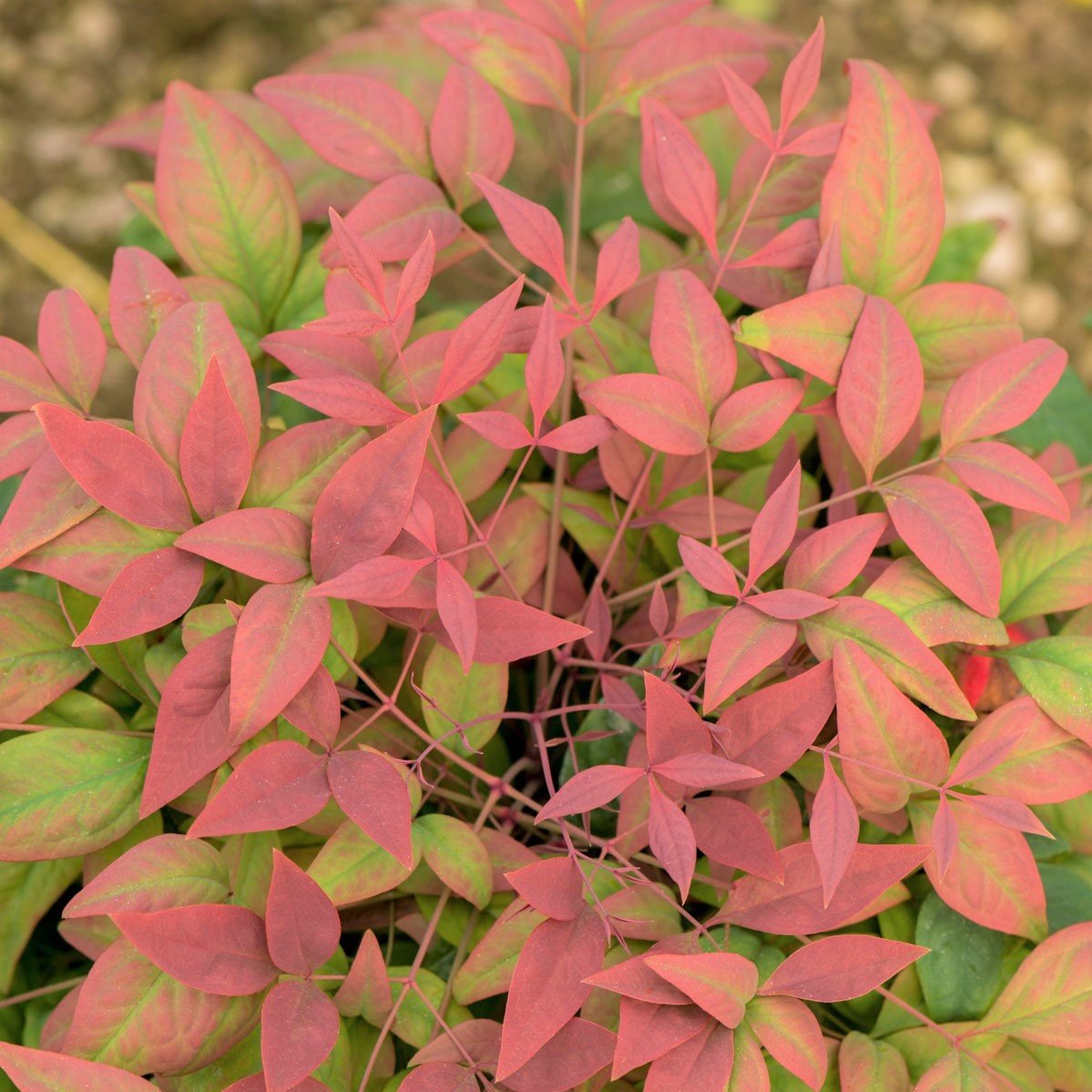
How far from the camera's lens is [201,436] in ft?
1.62

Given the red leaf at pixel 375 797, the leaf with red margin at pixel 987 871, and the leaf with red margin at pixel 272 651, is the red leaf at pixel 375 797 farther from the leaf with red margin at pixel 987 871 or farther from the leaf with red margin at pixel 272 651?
the leaf with red margin at pixel 987 871

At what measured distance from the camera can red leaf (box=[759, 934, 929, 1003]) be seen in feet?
1.51

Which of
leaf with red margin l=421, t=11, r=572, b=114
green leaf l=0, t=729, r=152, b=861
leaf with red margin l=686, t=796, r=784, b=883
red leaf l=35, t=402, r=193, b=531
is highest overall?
leaf with red margin l=421, t=11, r=572, b=114

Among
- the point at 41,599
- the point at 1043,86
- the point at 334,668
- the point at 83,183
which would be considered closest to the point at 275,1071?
the point at 334,668

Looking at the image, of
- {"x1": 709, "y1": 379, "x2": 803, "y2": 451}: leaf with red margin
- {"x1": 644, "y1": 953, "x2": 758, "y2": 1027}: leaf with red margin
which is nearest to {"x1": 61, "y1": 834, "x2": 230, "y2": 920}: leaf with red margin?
{"x1": 644, "y1": 953, "x2": 758, "y2": 1027}: leaf with red margin

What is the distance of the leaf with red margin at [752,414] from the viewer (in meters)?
0.54

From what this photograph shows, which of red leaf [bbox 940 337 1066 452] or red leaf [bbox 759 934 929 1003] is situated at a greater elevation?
red leaf [bbox 940 337 1066 452]

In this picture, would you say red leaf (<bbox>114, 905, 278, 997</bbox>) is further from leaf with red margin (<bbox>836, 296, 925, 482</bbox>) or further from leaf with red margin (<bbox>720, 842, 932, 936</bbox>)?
leaf with red margin (<bbox>836, 296, 925, 482</bbox>)

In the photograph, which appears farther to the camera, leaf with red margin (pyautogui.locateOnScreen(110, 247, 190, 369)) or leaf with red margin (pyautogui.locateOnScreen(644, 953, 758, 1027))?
leaf with red margin (pyautogui.locateOnScreen(110, 247, 190, 369))

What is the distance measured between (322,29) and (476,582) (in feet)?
3.29

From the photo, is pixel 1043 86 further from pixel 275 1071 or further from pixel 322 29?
pixel 275 1071

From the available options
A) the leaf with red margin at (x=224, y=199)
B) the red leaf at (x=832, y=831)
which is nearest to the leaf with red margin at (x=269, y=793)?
the red leaf at (x=832, y=831)

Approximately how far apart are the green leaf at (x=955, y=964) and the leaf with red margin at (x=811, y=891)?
0.37ft

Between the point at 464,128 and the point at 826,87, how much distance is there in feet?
2.75
